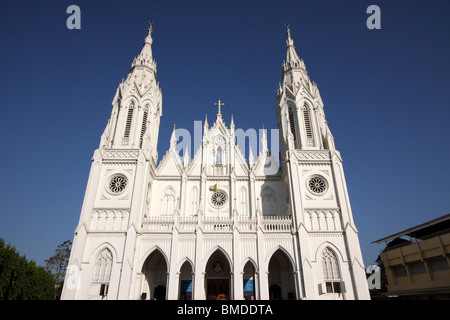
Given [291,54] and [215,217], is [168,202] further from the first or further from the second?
[291,54]

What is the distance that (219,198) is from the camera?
27.6m

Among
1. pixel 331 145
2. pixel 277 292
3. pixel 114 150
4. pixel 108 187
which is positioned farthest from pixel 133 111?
pixel 277 292

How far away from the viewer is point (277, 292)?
939 inches

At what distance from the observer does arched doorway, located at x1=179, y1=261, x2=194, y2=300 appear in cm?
2352

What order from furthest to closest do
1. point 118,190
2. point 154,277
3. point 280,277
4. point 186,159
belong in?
point 186,159, point 118,190, point 154,277, point 280,277

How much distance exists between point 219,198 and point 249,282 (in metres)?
8.20

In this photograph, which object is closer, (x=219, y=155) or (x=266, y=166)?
(x=266, y=166)

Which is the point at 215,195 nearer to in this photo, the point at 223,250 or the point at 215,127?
the point at 223,250

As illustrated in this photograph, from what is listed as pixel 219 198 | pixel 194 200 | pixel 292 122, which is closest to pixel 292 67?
pixel 292 122

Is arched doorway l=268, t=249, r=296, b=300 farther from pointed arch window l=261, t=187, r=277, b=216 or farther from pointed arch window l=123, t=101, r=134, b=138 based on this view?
pointed arch window l=123, t=101, r=134, b=138

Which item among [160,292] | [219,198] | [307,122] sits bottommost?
[160,292]

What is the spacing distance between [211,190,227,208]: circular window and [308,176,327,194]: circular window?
8415 millimetres

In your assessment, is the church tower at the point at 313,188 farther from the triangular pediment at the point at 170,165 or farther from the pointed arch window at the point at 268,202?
the triangular pediment at the point at 170,165
